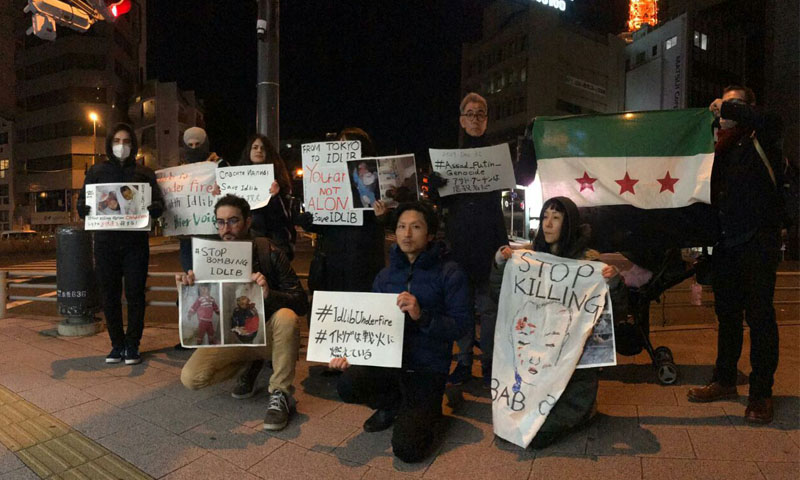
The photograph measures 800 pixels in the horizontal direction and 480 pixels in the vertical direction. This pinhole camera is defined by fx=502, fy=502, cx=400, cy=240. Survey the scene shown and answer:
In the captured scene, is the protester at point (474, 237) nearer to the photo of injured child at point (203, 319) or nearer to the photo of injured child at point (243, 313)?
the photo of injured child at point (243, 313)

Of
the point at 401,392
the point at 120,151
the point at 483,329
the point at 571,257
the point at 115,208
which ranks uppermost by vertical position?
the point at 120,151

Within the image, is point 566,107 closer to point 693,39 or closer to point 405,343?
point 693,39

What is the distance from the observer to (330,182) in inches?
170

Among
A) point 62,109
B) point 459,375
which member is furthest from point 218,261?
point 62,109

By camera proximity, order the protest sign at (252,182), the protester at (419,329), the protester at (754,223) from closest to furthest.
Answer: the protester at (419,329) → the protester at (754,223) → the protest sign at (252,182)

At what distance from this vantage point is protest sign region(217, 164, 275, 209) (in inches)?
172

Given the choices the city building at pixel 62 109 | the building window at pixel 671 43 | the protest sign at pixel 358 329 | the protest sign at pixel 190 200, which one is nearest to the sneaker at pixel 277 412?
the protest sign at pixel 358 329

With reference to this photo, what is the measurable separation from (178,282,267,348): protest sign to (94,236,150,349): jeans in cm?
162

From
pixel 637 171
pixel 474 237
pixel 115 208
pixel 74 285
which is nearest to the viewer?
pixel 637 171

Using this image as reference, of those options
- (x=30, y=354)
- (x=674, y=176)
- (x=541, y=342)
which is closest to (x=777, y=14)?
(x=674, y=176)

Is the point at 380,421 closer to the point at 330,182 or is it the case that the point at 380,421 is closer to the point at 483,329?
the point at 483,329

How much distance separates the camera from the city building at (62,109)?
49031 millimetres

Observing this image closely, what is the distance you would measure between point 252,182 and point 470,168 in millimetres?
1900

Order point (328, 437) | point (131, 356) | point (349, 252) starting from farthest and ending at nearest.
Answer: point (131, 356), point (349, 252), point (328, 437)
